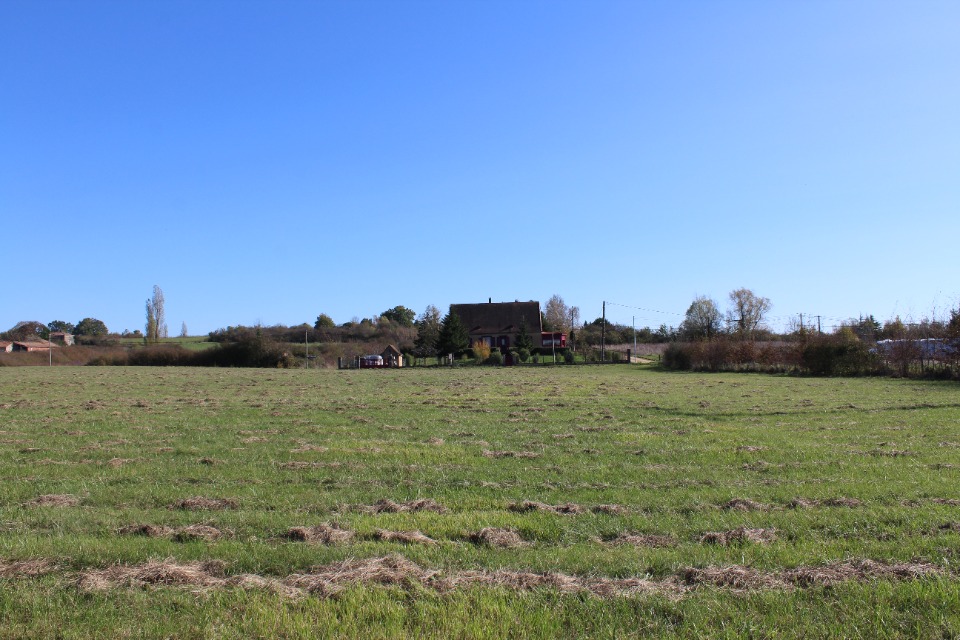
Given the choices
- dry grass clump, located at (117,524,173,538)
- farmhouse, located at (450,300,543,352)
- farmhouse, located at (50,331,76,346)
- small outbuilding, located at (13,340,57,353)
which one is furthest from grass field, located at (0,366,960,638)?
farmhouse, located at (50,331,76,346)

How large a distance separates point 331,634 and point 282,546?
2303 mm

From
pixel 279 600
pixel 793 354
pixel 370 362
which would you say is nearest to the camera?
pixel 279 600

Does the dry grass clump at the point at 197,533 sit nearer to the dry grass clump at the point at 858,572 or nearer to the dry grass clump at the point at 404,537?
the dry grass clump at the point at 404,537

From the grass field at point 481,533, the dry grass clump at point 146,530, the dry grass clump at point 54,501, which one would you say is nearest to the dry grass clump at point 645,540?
the grass field at point 481,533

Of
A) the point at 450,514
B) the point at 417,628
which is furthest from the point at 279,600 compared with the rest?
the point at 450,514

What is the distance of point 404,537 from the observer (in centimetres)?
729

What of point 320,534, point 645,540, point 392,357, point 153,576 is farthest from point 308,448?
point 392,357

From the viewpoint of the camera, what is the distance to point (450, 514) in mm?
8500

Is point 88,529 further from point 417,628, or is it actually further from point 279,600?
point 417,628

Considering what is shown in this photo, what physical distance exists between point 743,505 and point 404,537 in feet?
15.2

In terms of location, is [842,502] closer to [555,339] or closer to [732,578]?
[732,578]

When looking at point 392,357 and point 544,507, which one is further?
point 392,357

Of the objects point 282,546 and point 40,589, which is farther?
point 282,546

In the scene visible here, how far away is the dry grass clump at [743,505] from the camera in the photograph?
872 cm
